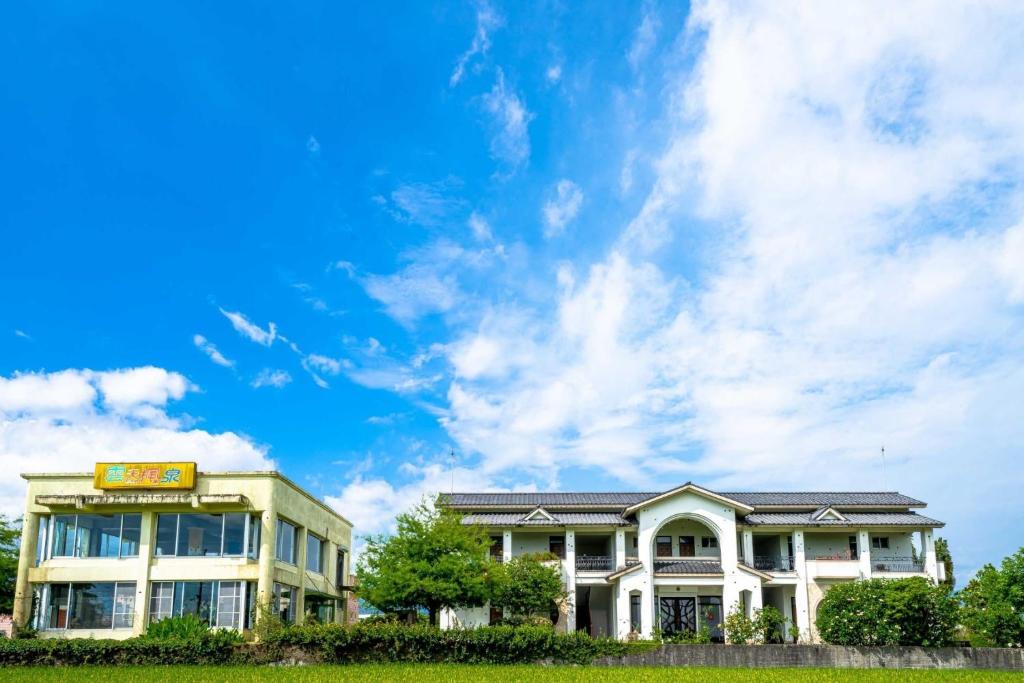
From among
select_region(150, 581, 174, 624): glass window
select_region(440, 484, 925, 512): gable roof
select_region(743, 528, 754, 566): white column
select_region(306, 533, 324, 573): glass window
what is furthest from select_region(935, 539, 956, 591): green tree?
select_region(150, 581, 174, 624): glass window

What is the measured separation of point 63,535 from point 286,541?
7500 mm

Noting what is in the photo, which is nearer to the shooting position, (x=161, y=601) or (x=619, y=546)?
(x=161, y=601)

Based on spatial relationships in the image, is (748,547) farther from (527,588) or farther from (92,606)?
(92,606)

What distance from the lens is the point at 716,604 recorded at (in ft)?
126

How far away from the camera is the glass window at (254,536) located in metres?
30.8

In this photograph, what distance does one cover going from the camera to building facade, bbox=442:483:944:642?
37.1m

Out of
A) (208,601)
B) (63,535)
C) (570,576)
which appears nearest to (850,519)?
(570,576)

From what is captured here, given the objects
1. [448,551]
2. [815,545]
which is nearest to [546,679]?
[448,551]

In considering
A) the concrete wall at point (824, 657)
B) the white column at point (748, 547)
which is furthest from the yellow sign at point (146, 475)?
the white column at point (748, 547)

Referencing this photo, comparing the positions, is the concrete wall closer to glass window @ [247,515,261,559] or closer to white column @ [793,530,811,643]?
white column @ [793,530,811,643]

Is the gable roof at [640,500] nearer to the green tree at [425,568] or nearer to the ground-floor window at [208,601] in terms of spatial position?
the green tree at [425,568]

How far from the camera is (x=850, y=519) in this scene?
39.0 m

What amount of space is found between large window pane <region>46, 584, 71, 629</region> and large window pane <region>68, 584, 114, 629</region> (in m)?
0.20

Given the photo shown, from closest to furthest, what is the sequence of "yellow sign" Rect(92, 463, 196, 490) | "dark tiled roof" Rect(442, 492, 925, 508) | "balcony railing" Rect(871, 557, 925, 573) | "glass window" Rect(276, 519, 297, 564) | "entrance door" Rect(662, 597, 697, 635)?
"yellow sign" Rect(92, 463, 196, 490) < "glass window" Rect(276, 519, 297, 564) < "entrance door" Rect(662, 597, 697, 635) < "balcony railing" Rect(871, 557, 925, 573) < "dark tiled roof" Rect(442, 492, 925, 508)
